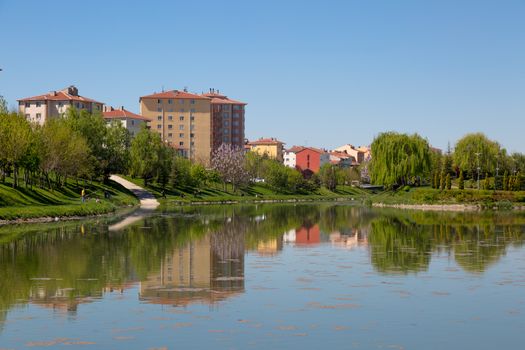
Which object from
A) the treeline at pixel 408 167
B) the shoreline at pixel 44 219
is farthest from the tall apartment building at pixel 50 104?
the shoreline at pixel 44 219

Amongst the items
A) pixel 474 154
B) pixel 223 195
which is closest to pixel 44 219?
pixel 223 195

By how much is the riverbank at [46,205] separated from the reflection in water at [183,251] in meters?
3.45

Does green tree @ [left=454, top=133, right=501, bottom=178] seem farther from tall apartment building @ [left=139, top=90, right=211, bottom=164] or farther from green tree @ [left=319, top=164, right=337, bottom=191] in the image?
tall apartment building @ [left=139, top=90, right=211, bottom=164]

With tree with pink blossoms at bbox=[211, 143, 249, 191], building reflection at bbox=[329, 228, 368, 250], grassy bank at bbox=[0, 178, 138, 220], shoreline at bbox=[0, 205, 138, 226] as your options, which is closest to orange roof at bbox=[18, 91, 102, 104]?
tree with pink blossoms at bbox=[211, 143, 249, 191]

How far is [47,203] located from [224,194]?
64383 millimetres

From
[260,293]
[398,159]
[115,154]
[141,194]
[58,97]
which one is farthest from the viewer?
[58,97]

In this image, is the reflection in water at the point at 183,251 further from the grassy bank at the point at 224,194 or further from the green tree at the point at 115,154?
the grassy bank at the point at 224,194

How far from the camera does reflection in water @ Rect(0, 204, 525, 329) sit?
81.0ft

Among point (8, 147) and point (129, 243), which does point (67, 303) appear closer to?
point (129, 243)

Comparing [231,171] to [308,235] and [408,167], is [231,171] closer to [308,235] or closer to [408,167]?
[408,167]

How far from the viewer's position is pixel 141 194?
369ft

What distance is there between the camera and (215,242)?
1716 inches

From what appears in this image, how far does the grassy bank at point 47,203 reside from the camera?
60000mm

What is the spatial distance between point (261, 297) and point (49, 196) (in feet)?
189
